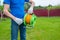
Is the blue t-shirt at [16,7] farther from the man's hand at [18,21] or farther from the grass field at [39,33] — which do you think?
the grass field at [39,33]

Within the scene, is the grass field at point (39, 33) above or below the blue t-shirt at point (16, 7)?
below

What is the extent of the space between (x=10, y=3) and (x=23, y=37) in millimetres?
612

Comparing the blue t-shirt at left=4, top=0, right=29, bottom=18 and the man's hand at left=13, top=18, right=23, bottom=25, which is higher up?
the blue t-shirt at left=4, top=0, right=29, bottom=18

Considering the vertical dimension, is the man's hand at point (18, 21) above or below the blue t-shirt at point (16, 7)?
below

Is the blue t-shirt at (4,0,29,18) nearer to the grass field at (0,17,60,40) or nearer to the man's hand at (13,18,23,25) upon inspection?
the man's hand at (13,18,23,25)

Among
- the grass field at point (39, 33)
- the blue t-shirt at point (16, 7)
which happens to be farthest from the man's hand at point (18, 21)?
the grass field at point (39, 33)

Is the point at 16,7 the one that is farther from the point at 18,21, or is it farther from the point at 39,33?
the point at 39,33

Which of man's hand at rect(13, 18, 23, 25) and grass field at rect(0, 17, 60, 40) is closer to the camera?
man's hand at rect(13, 18, 23, 25)

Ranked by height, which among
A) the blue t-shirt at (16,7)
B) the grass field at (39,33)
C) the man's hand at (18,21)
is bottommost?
the grass field at (39,33)

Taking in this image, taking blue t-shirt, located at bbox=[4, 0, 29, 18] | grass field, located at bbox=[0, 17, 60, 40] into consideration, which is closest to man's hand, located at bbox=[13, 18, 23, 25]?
blue t-shirt, located at bbox=[4, 0, 29, 18]

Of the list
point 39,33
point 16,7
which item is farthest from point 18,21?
point 39,33

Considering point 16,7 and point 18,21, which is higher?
point 16,7

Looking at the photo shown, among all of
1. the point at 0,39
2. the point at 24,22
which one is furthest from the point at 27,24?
the point at 0,39

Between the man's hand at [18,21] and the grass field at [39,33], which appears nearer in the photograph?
the man's hand at [18,21]
